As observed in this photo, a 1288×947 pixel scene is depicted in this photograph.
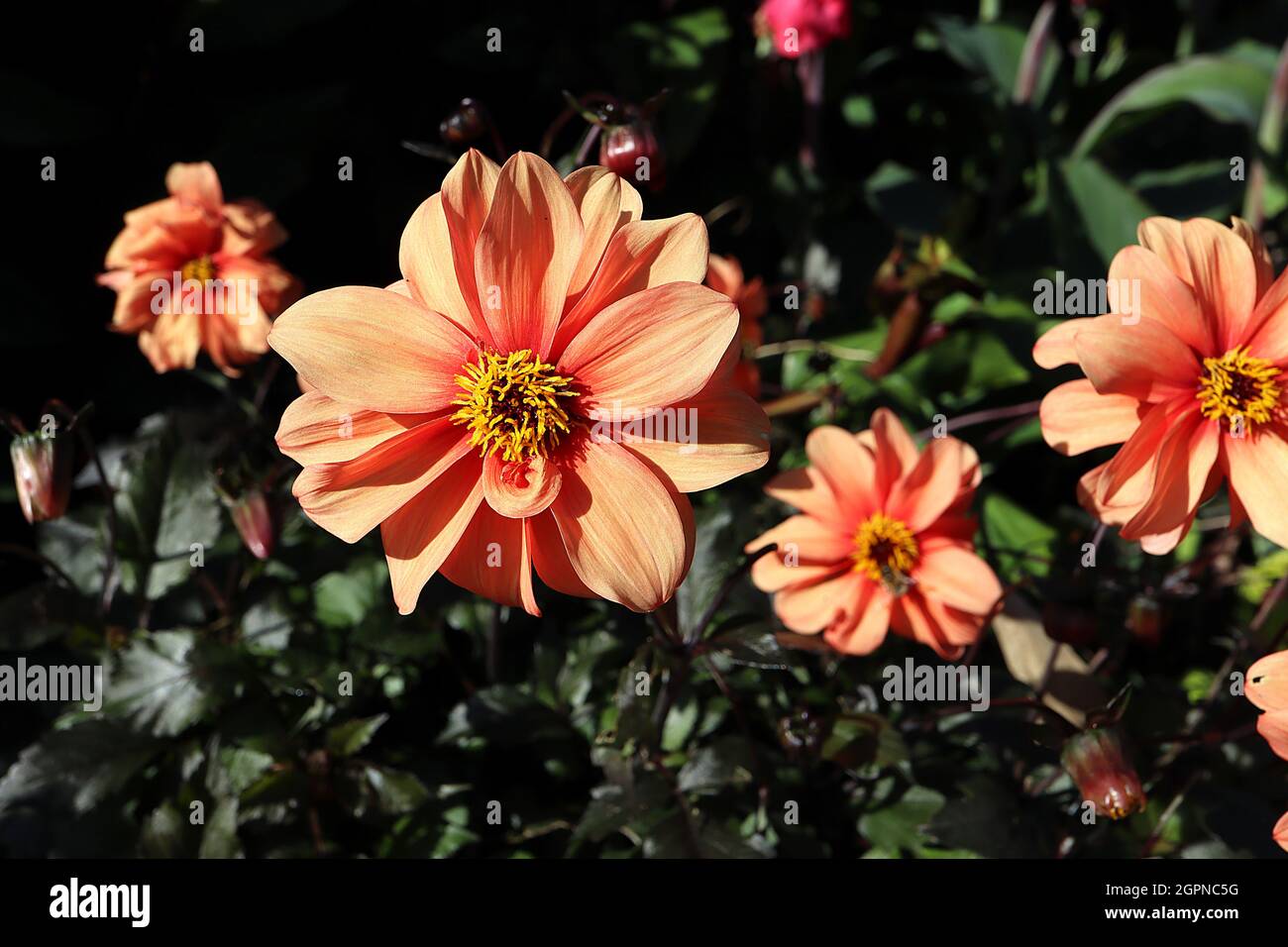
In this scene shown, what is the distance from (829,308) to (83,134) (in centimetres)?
184

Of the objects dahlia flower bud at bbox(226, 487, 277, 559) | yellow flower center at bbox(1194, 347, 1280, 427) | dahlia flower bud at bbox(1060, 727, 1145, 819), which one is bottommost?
dahlia flower bud at bbox(1060, 727, 1145, 819)

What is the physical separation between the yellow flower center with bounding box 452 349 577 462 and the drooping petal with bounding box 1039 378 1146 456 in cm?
66

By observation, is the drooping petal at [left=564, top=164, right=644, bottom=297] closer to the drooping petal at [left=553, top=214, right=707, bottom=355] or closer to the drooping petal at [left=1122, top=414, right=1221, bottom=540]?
the drooping petal at [left=553, top=214, right=707, bottom=355]

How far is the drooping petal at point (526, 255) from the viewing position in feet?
3.55

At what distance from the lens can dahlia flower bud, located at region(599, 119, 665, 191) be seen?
1.30m

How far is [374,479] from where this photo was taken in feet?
3.80

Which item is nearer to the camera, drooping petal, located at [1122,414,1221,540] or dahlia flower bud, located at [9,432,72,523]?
drooping petal, located at [1122,414,1221,540]

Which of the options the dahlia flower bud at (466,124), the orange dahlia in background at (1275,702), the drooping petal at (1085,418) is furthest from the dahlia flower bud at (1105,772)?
the dahlia flower bud at (466,124)

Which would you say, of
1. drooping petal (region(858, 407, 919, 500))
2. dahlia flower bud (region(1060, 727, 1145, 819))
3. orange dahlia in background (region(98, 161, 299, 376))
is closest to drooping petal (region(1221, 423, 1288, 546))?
dahlia flower bud (region(1060, 727, 1145, 819))

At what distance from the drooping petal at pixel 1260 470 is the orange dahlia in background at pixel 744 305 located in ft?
2.78
